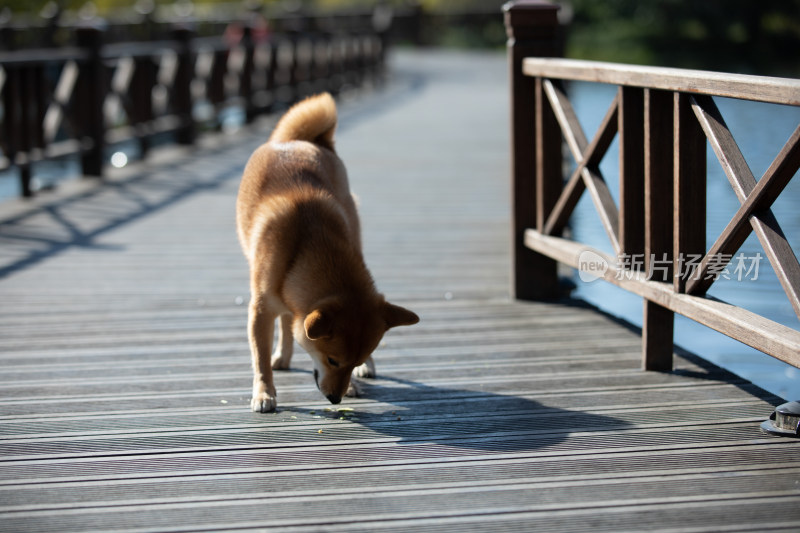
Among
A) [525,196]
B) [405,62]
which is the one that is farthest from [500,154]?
[405,62]

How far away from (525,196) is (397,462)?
2.32 meters

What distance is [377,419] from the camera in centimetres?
337

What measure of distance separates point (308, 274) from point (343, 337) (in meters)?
0.32

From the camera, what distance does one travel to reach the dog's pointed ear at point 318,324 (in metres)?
3.06

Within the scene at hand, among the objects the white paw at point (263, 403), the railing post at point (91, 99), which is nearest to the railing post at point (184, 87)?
the railing post at point (91, 99)

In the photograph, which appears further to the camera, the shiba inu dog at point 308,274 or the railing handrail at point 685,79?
the shiba inu dog at point 308,274

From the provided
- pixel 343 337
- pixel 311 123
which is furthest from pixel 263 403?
pixel 311 123

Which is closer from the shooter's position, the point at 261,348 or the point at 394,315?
the point at 394,315

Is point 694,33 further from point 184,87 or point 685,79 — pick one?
point 685,79

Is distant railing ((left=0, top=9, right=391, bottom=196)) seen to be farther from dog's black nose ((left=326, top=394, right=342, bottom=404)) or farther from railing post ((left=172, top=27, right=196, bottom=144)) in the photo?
dog's black nose ((left=326, top=394, right=342, bottom=404))

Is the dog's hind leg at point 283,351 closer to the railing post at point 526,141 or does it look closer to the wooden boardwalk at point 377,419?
the wooden boardwalk at point 377,419

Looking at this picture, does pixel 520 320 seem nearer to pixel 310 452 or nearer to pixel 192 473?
pixel 310 452

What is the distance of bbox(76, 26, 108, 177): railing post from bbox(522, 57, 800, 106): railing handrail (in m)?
6.00

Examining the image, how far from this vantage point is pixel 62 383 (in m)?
3.80
